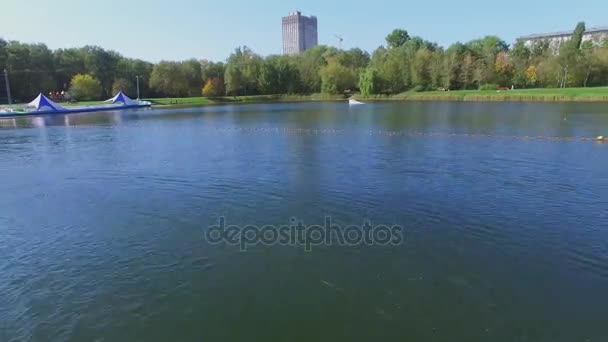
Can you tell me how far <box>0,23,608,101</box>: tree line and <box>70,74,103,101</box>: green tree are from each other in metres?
0.24

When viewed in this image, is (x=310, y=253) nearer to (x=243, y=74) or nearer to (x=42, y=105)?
(x=42, y=105)

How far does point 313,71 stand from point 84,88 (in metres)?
68.8

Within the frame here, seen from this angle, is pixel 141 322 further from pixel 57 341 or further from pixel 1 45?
pixel 1 45

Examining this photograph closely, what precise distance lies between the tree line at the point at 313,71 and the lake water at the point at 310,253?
89429 mm

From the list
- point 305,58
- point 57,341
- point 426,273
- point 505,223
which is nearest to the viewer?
point 57,341

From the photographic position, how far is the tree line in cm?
9619

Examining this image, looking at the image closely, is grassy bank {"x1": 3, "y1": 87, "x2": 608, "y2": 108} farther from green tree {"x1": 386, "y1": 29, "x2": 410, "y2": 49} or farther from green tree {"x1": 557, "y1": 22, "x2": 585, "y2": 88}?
green tree {"x1": 386, "y1": 29, "x2": 410, "y2": 49}

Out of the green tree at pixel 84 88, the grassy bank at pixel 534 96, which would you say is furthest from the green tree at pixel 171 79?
the grassy bank at pixel 534 96

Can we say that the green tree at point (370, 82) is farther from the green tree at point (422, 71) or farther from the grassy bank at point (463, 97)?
the green tree at point (422, 71)

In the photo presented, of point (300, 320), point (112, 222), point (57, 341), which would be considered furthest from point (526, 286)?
point (112, 222)

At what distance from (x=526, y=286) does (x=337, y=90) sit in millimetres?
115131

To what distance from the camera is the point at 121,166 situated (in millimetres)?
22688

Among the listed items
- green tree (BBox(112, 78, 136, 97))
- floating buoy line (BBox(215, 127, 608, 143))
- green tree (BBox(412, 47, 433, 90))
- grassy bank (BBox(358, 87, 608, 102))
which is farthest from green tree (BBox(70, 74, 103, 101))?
green tree (BBox(412, 47, 433, 90))

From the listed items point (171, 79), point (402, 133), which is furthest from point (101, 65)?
point (402, 133)
